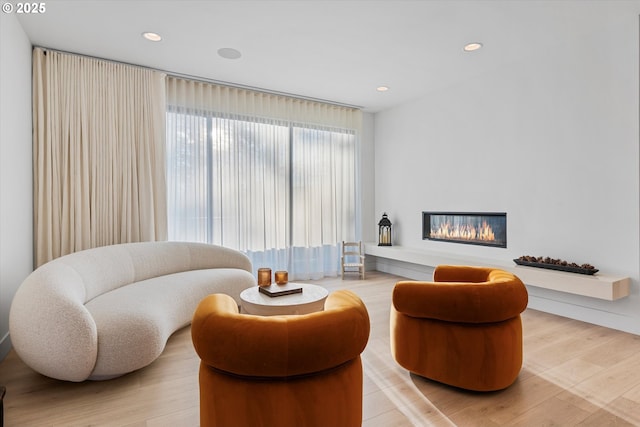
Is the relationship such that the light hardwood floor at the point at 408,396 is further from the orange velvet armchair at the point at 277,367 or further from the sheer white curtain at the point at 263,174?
the sheer white curtain at the point at 263,174

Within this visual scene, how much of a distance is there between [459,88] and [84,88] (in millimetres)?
4495

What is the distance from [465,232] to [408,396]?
3035 millimetres

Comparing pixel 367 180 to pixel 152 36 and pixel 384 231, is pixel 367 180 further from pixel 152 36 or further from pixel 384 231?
pixel 152 36

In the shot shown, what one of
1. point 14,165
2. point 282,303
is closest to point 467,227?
point 282,303

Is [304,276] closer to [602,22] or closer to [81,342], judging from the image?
[81,342]

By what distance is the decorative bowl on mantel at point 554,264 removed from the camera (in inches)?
123

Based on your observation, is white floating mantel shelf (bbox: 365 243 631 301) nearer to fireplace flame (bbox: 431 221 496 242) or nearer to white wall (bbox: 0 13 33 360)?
fireplace flame (bbox: 431 221 496 242)

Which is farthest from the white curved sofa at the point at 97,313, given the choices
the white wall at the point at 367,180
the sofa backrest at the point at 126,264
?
the white wall at the point at 367,180

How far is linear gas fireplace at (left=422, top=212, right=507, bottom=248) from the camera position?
4.17 metres

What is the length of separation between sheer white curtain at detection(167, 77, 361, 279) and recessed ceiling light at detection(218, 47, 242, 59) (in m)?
0.90

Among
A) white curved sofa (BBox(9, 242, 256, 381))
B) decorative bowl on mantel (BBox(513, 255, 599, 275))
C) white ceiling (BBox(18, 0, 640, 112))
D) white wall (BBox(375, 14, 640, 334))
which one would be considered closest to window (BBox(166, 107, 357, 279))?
white ceiling (BBox(18, 0, 640, 112))

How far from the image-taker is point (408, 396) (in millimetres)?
2025

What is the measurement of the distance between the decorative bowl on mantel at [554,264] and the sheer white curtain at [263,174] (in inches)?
107

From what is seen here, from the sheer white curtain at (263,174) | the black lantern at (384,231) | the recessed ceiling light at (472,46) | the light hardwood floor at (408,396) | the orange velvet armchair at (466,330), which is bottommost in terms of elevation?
the light hardwood floor at (408,396)
